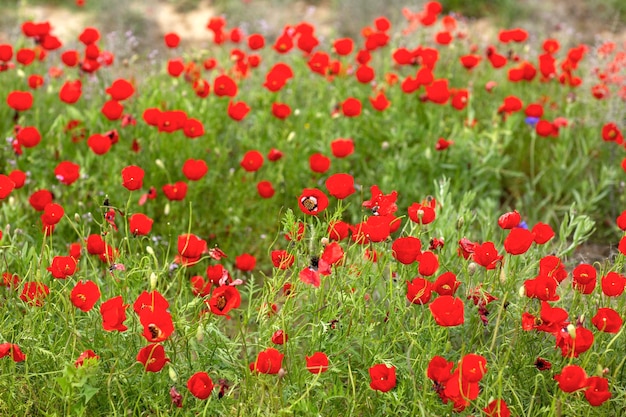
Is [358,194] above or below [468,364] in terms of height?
below

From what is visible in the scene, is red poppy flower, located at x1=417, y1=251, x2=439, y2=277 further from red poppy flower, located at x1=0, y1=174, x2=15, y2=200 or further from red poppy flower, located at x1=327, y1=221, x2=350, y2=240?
red poppy flower, located at x1=0, y1=174, x2=15, y2=200

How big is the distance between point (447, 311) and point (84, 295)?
3.13ft

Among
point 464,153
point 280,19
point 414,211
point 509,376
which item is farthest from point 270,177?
point 280,19

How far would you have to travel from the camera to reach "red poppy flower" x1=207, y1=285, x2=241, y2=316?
6.97ft

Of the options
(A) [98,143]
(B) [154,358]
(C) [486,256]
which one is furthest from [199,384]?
(A) [98,143]

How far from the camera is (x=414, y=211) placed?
8.11ft

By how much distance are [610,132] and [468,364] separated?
2.25 metres

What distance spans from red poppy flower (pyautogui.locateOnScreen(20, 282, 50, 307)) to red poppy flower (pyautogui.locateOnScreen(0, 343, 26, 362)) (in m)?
0.15

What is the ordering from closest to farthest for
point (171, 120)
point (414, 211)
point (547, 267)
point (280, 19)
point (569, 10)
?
point (547, 267) < point (414, 211) < point (171, 120) < point (280, 19) < point (569, 10)

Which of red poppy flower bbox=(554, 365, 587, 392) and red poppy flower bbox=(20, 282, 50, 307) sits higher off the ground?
red poppy flower bbox=(554, 365, 587, 392)

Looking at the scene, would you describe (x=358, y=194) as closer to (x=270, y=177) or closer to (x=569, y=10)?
(x=270, y=177)

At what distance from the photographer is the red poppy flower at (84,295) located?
6.98 feet

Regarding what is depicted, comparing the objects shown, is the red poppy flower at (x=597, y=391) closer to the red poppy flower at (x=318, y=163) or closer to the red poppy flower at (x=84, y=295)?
the red poppy flower at (x=84, y=295)

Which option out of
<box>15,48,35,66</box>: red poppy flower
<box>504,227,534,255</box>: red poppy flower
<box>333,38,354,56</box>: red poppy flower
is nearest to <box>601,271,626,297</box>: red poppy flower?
<box>504,227,534,255</box>: red poppy flower
